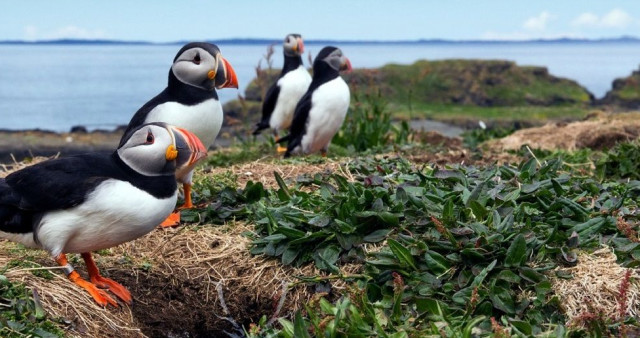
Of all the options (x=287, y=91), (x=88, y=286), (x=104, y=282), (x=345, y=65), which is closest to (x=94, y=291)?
(x=88, y=286)

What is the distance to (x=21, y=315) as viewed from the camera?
397 centimetres

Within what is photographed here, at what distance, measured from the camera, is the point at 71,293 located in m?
4.38

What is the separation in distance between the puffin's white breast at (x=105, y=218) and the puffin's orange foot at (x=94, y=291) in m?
0.28

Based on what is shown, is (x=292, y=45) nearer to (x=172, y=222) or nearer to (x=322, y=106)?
(x=322, y=106)

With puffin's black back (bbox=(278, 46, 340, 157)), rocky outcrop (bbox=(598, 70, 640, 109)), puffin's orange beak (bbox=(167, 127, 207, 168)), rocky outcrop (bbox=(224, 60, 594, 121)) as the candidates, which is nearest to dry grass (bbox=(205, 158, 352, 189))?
puffin's black back (bbox=(278, 46, 340, 157))

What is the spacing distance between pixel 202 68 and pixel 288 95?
3.62 metres

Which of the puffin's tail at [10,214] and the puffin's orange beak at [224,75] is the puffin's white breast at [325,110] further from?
the puffin's tail at [10,214]

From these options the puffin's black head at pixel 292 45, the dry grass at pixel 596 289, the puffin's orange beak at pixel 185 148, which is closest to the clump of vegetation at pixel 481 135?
the puffin's black head at pixel 292 45

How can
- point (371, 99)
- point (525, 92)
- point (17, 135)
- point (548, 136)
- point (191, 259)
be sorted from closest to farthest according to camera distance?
point (191, 259) < point (548, 136) < point (371, 99) < point (17, 135) < point (525, 92)

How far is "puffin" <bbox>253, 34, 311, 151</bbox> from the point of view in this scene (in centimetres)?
931

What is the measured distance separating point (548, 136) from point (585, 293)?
5996 millimetres

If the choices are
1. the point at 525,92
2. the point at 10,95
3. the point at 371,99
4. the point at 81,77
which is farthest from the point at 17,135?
the point at 81,77

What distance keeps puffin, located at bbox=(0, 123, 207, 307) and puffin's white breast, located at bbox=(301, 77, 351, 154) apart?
3977mm

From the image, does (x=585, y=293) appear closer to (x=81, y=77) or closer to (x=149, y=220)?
(x=149, y=220)
